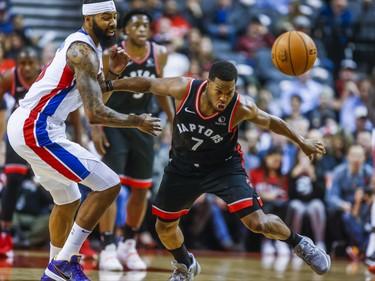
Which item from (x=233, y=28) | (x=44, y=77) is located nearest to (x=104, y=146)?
(x=44, y=77)

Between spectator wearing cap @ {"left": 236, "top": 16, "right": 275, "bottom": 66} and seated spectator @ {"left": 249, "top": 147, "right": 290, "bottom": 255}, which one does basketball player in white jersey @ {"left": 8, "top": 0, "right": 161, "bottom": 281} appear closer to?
seated spectator @ {"left": 249, "top": 147, "right": 290, "bottom": 255}

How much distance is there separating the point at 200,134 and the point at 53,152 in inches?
49.6

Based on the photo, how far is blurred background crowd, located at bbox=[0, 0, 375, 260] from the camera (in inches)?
471

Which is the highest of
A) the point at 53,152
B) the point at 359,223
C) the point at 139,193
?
the point at 53,152

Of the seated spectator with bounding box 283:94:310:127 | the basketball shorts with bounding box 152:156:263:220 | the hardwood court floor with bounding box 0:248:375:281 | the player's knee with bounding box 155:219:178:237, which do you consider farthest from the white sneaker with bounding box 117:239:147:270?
the seated spectator with bounding box 283:94:310:127

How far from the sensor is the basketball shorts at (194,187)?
6773 millimetres

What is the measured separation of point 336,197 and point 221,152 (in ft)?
18.8

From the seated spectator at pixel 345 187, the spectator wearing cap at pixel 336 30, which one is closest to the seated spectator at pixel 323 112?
the seated spectator at pixel 345 187

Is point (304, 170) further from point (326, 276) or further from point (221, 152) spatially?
point (221, 152)

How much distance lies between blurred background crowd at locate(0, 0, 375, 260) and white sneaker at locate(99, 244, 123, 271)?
1.16m

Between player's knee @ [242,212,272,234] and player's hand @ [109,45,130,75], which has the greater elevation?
player's hand @ [109,45,130,75]

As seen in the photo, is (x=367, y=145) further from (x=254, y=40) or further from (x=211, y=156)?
(x=211, y=156)

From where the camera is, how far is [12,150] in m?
9.30

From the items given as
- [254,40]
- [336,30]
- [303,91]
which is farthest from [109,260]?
[336,30]
